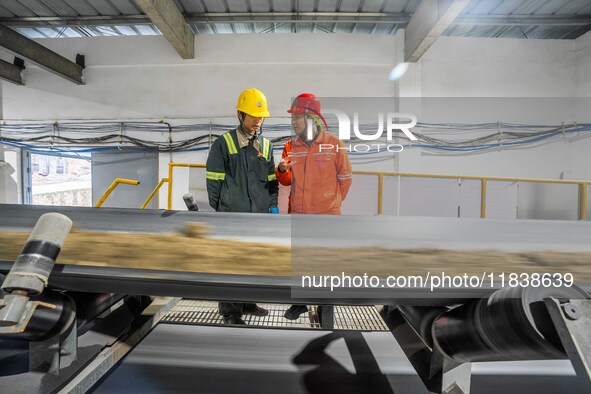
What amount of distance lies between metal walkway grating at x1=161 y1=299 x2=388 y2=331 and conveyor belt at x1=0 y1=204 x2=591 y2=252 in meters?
0.46

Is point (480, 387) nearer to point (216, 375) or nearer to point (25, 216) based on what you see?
point (216, 375)

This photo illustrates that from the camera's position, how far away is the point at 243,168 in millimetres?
1571

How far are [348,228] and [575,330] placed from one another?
38 cm

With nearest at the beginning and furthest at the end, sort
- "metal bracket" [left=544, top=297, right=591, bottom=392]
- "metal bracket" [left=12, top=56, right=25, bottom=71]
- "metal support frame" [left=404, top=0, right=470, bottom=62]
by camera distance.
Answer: "metal bracket" [left=544, top=297, right=591, bottom=392] < "metal support frame" [left=404, top=0, right=470, bottom=62] < "metal bracket" [left=12, top=56, right=25, bottom=71]

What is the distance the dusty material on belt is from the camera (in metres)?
0.52

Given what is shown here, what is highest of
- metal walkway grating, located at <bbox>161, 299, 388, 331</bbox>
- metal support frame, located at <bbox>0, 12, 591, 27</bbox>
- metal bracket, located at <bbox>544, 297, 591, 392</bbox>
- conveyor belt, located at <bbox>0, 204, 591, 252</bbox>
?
metal support frame, located at <bbox>0, 12, 591, 27</bbox>

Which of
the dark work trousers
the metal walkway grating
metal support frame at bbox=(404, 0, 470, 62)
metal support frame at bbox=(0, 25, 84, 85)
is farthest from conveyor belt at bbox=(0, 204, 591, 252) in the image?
metal support frame at bbox=(0, 25, 84, 85)

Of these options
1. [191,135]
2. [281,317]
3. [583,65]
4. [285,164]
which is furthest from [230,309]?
[583,65]

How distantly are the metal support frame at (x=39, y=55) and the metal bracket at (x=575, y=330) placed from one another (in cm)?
487

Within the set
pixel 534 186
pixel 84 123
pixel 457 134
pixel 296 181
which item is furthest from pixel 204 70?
pixel 534 186

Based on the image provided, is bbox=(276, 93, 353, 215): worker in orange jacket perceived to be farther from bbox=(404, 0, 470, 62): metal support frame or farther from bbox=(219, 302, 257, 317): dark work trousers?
bbox=(404, 0, 470, 62): metal support frame

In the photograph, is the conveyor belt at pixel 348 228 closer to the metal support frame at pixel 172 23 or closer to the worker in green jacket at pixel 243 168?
the worker in green jacket at pixel 243 168

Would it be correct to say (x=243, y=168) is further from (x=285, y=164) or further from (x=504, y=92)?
(x=504, y=92)

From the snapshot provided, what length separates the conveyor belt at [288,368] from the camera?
66cm
